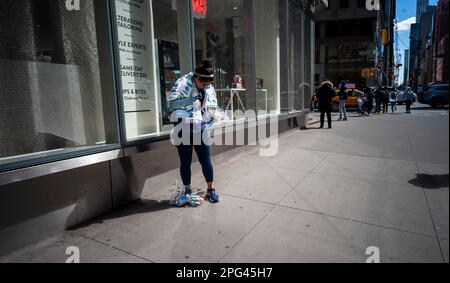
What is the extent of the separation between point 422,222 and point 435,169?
223 cm

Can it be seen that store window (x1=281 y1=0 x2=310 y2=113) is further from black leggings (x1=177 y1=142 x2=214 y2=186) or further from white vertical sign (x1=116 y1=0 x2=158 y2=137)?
black leggings (x1=177 y1=142 x2=214 y2=186)

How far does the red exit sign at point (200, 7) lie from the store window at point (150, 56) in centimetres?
69

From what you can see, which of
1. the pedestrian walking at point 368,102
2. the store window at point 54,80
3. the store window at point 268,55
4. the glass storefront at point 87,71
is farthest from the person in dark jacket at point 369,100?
the store window at point 54,80

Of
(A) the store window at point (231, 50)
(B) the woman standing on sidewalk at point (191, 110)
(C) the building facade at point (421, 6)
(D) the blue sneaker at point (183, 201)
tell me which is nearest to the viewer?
(C) the building facade at point (421, 6)

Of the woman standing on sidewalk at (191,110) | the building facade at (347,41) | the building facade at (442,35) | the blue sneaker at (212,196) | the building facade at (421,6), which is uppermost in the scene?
the building facade at (347,41)

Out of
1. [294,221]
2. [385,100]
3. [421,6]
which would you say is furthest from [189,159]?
[385,100]

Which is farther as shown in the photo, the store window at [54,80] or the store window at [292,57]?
the store window at [292,57]

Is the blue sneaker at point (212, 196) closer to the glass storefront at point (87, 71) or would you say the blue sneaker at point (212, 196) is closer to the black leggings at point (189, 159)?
the black leggings at point (189, 159)

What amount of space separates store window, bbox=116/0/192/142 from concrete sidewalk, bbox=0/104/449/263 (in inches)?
41.6

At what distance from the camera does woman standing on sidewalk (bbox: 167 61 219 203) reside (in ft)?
12.1

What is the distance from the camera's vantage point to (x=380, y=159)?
6043 millimetres

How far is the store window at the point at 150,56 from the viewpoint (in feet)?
15.3
